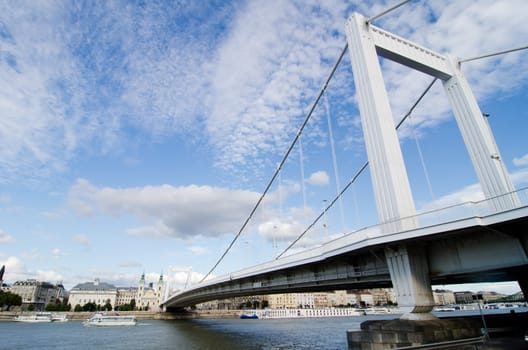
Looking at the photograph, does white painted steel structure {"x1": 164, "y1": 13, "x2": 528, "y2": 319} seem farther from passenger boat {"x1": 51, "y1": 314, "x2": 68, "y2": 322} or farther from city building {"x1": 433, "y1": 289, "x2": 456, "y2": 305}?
city building {"x1": 433, "y1": 289, "x2": 456, "y2": 305}

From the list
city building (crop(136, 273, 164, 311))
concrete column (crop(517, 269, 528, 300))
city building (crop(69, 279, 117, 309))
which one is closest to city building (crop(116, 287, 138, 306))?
city building (crop(69, 279, 117, 309))

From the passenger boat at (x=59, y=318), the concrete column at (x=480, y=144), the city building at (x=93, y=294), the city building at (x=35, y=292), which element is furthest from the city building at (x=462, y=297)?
the city building at (x=35, y=292)

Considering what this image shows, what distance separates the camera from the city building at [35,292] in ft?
449

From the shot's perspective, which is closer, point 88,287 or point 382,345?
point 382,345

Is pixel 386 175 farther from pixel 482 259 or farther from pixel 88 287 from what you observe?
pixel 88 287

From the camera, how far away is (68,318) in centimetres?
8888

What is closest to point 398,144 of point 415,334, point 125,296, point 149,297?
point 415,334

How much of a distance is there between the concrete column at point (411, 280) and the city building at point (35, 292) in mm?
161836

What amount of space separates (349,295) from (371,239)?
576ft

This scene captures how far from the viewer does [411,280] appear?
11.9 m

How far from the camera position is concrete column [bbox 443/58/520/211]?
14906 millimetres

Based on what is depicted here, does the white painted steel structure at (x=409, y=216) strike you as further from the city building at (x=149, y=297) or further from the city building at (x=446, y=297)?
the city building at (x=446, y=297)

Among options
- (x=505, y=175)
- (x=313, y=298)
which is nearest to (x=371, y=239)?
(x=505, y=175)

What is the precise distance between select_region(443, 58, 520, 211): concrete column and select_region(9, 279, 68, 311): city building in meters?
165
